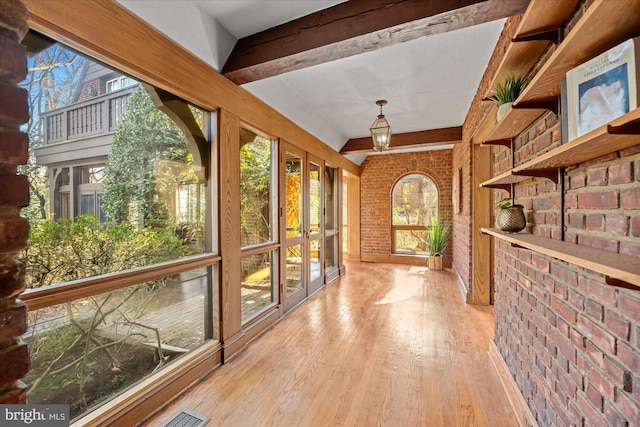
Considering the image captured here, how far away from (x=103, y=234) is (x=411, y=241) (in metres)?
5.71

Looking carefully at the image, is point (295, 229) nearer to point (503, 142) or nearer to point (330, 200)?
point (330, 200)

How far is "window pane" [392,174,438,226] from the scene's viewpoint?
5.96 m

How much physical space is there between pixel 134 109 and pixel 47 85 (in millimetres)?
429

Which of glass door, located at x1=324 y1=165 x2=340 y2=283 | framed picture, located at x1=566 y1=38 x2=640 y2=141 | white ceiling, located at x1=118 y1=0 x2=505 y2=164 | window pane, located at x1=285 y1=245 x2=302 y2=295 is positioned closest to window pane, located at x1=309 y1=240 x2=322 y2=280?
glass door, located at x1=324 y1=165 x2=340 y2=283

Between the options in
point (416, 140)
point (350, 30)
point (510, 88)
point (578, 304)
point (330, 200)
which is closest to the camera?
point (578, 304)

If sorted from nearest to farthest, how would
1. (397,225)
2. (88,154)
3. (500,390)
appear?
(88,154) → (500,390) → (397,225)

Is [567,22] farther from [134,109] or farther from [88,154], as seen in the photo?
[88,154]

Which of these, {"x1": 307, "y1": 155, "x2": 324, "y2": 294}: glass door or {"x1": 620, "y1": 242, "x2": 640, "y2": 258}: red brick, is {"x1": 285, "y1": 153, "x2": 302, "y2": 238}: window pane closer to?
{"x1": 307, "y1": 155, "x2": 324, "y2": 294}: glass door

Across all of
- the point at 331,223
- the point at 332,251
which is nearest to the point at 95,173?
the point at 331,223

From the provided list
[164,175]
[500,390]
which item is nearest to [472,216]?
[500,390]

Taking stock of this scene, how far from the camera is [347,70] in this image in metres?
2.55

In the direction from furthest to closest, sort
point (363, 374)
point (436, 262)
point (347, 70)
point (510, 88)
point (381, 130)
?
point (436, 262)
point (381, 130)
point (347, 70)
point (363, 374)
point (510, 88)

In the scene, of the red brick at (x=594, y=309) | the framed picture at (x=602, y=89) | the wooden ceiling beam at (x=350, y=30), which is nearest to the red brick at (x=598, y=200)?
the framed picture at (x=602, y=89)

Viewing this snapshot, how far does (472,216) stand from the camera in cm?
358
